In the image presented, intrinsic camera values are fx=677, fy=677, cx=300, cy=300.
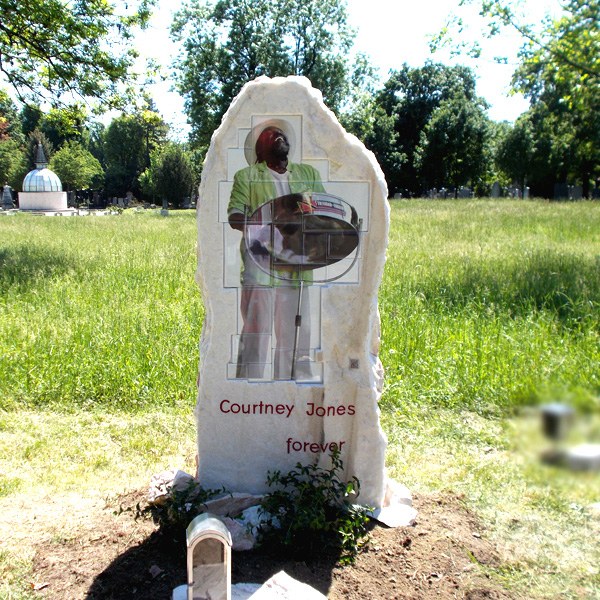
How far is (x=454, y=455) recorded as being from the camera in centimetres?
507

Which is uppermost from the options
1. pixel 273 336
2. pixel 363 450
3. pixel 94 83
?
pixel 94 83

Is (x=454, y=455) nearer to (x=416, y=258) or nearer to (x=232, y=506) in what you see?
(x=232, y=506)

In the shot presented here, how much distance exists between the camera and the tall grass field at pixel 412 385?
3.48 metres

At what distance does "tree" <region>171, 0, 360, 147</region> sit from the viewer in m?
40.2

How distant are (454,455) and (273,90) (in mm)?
2968

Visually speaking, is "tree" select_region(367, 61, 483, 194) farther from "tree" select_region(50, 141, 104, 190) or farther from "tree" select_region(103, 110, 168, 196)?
"tree" select_region(50, 141, 104, 190)

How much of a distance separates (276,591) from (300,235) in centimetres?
190

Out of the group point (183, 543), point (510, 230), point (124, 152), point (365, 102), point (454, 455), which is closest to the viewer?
point (183, 543)

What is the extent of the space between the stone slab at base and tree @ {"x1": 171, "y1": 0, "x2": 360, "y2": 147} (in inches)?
1526

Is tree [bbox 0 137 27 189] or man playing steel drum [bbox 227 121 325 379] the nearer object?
man playing steel drum [bbox 227 121 325 379]

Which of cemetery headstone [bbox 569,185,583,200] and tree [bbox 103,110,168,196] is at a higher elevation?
tree [bbox 103,110,168,196]

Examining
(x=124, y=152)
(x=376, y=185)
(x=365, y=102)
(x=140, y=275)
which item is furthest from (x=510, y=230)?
(x=124, y=152)

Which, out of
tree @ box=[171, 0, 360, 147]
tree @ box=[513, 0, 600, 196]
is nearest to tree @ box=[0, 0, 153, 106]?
tree @ box=[513, 0, 600, 196]

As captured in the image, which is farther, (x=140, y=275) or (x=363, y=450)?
(x=140, y=275)
